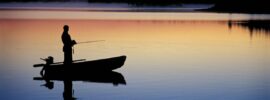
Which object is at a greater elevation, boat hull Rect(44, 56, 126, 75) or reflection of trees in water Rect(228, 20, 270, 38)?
boat hull Rect(44, 56, 126, 75)

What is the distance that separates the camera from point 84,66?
71.7 ft

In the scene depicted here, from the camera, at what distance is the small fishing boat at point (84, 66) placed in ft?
69.1

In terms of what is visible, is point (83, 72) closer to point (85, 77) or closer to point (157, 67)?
point (85, 77)

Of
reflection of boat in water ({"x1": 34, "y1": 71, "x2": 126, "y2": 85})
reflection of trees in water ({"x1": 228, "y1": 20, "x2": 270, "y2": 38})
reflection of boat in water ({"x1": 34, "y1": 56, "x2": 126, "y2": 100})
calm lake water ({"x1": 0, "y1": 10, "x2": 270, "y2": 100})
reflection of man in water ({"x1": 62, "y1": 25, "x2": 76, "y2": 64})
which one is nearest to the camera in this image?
calm lake water ({"x1": 0, "y1": 10, "x2": 270, "y2": 100})

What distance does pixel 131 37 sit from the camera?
140 ft

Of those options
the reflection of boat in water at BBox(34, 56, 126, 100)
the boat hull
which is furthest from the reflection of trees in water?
the reflection of boat in water at BBox(34, 56, 126, 100)

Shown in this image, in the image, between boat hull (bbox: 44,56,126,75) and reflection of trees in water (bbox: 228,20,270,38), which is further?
reflection of trees in water (bbox: 228,20,270,38)

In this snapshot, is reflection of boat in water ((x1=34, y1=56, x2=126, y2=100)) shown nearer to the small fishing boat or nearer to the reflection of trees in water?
the small fishing boat

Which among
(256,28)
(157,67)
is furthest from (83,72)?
(256,28)

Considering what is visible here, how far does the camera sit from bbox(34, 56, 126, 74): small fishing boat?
69.1 ft

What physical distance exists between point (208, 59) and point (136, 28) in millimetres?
25326

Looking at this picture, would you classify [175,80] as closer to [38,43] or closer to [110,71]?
[110,71]

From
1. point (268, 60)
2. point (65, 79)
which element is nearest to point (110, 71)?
point (65, 79)

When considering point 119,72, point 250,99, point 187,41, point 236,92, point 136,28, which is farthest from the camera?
point 136,28
